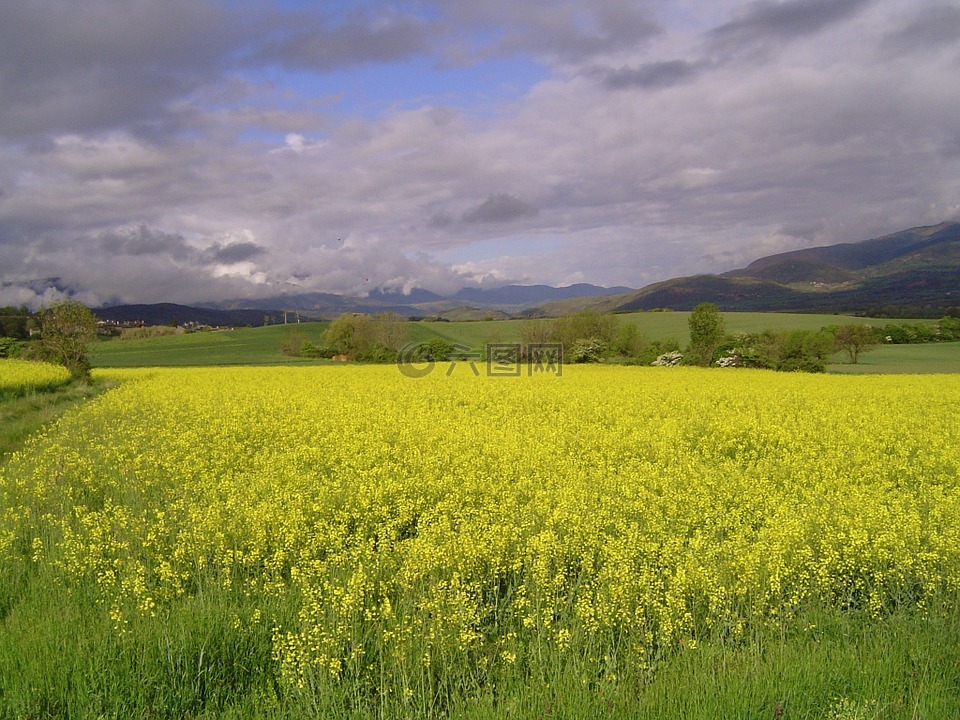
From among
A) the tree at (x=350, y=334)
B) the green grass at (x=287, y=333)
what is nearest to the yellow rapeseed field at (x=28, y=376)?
the green grass at (x=287, y=333)

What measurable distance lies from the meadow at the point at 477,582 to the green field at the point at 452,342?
40.2 m

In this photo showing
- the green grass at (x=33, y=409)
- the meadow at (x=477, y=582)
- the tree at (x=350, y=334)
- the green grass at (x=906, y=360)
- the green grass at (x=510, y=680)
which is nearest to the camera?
the green grass at (x=510, y=680)

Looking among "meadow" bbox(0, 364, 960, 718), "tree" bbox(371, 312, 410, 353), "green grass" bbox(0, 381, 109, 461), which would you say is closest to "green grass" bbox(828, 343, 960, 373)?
"meadow" bbox(0, 364, 960, 718)

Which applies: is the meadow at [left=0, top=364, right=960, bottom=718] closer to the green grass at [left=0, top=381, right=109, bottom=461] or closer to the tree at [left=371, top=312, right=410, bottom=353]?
the green grass at [left=0, top=381, right=109, bottom=461]

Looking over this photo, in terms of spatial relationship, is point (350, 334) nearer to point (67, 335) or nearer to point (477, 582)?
point (67, 335)

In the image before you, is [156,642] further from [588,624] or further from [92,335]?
[92,335]

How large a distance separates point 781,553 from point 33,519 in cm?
816

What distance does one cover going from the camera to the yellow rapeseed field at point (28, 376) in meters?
21.4

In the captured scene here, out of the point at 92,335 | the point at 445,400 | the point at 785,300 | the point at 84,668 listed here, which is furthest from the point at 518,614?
the point at 785,300

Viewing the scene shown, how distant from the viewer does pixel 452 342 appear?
241 ft

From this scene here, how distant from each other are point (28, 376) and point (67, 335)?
312 inches

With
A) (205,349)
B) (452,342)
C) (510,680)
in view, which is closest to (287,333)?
(205,349)

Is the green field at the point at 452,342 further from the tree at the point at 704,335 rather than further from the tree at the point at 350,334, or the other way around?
the tree at the point at 704,335

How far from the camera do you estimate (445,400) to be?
18312 mm
